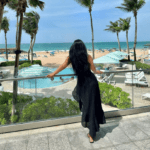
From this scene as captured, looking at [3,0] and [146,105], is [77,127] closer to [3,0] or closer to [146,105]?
[146,105]

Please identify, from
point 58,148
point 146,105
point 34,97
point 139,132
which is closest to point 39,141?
point 58,148

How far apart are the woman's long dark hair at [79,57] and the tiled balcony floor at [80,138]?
1204mm

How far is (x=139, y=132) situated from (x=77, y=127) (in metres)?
1.15

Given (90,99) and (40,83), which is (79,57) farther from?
(40,83)

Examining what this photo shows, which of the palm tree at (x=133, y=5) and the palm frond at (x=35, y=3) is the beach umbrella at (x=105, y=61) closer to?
the palm frond at (x=35, y=3)

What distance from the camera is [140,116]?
11.1 feet

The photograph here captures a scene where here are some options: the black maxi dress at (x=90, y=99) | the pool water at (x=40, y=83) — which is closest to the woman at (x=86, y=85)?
the black maxi dress at (x=90, y=99)

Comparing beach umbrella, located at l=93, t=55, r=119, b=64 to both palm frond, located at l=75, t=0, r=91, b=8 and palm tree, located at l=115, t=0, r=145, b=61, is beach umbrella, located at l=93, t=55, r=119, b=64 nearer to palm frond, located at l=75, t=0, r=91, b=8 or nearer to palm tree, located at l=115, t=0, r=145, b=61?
palm tree, located at l=115, t=0, r=145, b=61

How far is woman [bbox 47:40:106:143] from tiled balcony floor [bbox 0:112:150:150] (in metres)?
0.22

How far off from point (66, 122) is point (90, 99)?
965mm

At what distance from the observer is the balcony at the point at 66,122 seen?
97.9 inches

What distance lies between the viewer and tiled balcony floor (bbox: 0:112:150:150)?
2.40 m

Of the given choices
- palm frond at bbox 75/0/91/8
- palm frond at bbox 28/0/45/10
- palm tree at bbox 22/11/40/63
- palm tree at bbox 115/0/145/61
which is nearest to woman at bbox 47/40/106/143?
palm frond at bbox 28/0/45/10

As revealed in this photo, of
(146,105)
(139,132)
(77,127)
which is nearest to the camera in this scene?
(139,132)
